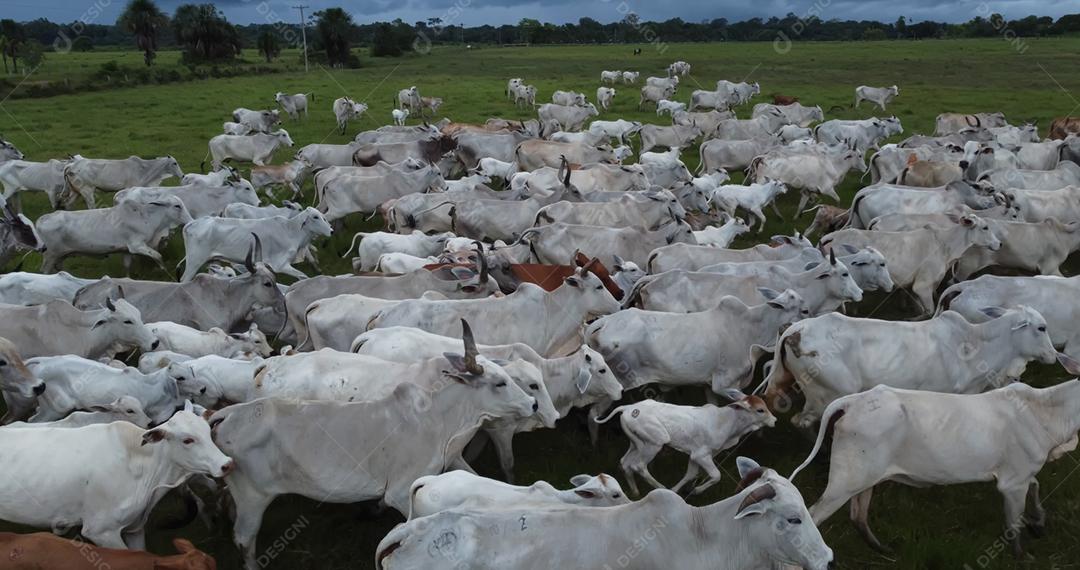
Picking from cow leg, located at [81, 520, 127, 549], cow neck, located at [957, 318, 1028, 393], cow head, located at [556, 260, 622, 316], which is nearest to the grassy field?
cow leg, located at [81, 520, 127, 549]

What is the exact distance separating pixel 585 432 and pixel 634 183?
7.58 metres

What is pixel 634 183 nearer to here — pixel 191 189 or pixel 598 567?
pixel 191 189

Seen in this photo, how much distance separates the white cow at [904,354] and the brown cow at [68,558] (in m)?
4.68

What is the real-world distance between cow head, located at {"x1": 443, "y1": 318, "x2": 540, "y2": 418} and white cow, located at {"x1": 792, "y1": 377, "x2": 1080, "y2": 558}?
193cm

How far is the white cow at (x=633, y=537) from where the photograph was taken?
461 centimetres

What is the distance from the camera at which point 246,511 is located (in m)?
5.93

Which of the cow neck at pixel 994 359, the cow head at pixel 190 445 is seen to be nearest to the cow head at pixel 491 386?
the cow head at pixel 190 445

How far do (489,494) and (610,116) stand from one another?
25.2 metres

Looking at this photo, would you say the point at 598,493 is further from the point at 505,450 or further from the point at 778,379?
the point at 778,379

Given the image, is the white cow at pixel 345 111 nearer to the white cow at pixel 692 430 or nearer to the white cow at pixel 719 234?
the white cow at pixel 719 234

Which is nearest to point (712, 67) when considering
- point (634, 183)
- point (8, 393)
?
point (634, 183)

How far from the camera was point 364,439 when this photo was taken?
235 inches

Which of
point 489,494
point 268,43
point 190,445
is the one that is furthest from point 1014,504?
A: point 268,43

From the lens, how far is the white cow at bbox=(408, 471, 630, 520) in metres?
5.17
